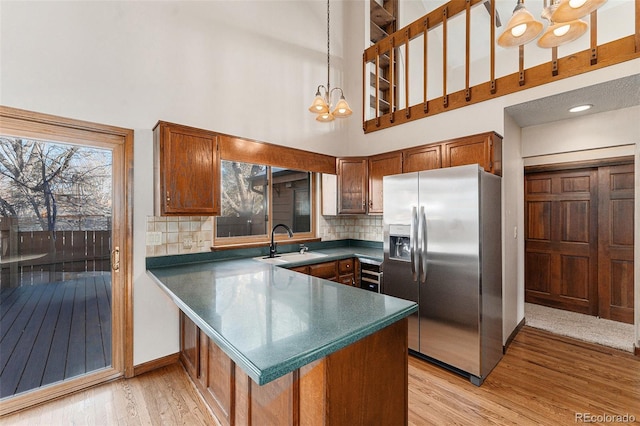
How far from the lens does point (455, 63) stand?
19.5 feet

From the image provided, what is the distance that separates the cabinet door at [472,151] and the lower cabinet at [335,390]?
1956 mm

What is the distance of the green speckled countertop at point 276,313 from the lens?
3.35ft

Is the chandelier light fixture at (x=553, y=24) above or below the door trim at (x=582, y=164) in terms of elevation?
above

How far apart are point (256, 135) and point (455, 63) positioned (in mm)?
4959

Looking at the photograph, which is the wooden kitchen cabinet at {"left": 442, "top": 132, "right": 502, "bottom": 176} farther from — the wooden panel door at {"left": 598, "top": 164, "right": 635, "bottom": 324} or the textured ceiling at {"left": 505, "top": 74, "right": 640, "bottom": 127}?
the wooden panel door at {"left": 598, "top": 164, "right": 635, "bottom": 324}

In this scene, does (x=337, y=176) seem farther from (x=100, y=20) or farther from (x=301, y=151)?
(x=100, y=20)

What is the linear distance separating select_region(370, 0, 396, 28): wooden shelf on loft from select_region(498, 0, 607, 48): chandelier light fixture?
323 centimetres

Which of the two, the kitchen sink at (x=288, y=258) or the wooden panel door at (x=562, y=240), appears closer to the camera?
the kitchen sink at (x=288, y=258)

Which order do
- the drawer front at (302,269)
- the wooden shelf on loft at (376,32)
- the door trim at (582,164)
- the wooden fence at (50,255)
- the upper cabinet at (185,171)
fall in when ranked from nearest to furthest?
the wooden fence at (50,255) < the upper cabinet at (185,171) < the drawer front at (302,269) < the door trim at (582,164) < the wooden shelf on loft at (376,32)

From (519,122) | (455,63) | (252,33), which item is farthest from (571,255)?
(252,33)

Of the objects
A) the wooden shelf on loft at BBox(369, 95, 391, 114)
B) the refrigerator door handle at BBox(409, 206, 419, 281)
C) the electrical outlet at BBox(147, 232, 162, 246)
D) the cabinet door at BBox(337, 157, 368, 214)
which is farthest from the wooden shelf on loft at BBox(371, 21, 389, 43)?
the electrical outlet at BBox(147, 232, 162, 246)

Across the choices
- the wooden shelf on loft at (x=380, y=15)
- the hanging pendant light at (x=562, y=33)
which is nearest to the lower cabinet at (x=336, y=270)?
the hanging pendant light at (x=562, y=33)

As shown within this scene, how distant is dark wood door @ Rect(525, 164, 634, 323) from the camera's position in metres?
3.44

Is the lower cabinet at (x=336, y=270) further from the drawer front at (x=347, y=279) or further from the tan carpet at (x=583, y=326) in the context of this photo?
the tan carpet at (x=583, y=326)
